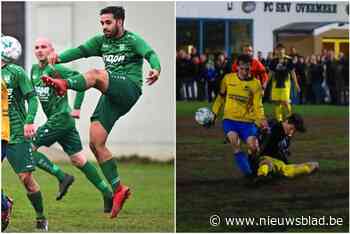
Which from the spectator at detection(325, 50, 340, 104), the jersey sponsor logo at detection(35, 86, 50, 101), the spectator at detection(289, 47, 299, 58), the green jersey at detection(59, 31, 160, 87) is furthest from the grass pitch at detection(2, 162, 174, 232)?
the spectator at detection(325, 50, 340, 104)

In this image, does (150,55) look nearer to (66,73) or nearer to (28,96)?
(66,73)

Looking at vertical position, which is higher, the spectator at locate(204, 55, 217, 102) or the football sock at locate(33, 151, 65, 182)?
the spectator at locate(204, 55, 217, 102)

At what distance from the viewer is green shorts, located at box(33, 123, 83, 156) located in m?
9.09

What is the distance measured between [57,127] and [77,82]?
0.45m

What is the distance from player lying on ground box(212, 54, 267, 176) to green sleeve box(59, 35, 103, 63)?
1.13 meters

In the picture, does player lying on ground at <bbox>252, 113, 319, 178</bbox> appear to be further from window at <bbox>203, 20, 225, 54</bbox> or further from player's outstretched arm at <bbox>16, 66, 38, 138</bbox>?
player's outstretched arm at <bbox>16, 66, 38, 138</bbox>

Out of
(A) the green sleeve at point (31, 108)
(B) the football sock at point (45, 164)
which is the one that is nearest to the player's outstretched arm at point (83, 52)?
(A) the green sleeve at point (31, 108)

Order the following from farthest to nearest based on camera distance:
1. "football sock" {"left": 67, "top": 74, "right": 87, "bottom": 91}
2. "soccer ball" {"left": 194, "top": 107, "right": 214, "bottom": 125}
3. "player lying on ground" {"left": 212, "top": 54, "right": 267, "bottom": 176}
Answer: "player lying on ground" {"left": 212, "top": 54, "right": 267, "bottom": 176} < "soccer ball" {"left": 194, "top": 107, "right": 214, "bottom": 125} < "football sock" {"left": 67, "top": 74, "right": 87, "bottom": 91}

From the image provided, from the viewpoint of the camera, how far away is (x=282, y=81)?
30.5 ft

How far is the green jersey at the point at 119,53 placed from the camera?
9.01 m

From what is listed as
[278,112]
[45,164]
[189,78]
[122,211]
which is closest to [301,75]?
[278,112]

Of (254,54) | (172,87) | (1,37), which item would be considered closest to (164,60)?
(172,87)

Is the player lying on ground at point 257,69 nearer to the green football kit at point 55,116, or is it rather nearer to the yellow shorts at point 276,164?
the yellow shorts at point 276,164

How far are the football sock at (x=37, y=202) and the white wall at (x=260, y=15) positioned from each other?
1959mm
